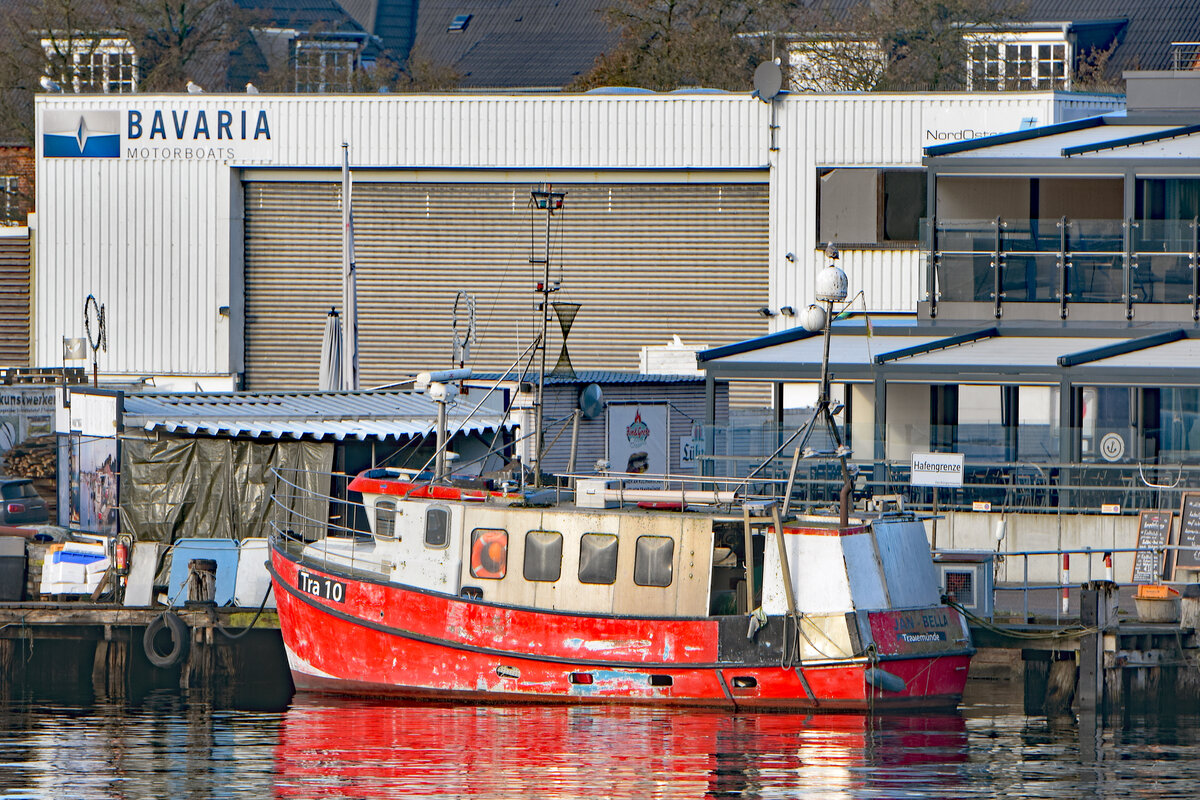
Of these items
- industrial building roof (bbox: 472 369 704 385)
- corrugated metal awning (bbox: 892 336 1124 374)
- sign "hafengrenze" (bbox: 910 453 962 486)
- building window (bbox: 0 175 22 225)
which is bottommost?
sign "hafengrenze" (bbox: 910 453 962 486)

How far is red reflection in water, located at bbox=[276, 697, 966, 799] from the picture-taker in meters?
19.8

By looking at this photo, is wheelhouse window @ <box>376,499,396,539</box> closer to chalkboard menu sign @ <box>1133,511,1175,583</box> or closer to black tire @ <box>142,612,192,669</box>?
black tire @ <box>142,612,192,669</box>

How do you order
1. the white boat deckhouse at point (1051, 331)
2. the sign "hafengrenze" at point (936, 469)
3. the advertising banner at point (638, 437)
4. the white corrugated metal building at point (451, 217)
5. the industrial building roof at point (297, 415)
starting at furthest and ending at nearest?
1. the white corrugated metal building at point (451, 217)
2. the advertising banner at point (638, 437)
3. the white boat deckhouse at point (1051, 331)
4. the sign "hafengrenze" at point (936, 469)
5. the industrial building roof at point (297, 415)

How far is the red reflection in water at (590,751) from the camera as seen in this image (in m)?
19.8

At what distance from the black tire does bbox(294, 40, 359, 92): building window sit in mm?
41456

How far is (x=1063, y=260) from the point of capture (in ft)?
111

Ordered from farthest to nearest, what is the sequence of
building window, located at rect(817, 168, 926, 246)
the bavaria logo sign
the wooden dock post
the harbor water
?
1. the bavaria logo sign
2. building window, located at rect(817, 168, 926, 246)
3. the wooden dock post
4. the harbor water

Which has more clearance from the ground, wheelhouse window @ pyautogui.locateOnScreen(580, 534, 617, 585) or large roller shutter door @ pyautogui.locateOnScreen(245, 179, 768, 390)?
large roller shutter door @ pyautogui.locateOnScreen(245, 179, 768, 390)

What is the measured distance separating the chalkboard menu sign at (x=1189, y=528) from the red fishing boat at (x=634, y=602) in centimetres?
423

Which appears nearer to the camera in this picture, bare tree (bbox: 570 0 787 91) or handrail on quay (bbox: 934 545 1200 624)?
handrail on quay (bbox: 934 545 1200 624)

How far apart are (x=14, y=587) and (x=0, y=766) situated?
8.12 meters

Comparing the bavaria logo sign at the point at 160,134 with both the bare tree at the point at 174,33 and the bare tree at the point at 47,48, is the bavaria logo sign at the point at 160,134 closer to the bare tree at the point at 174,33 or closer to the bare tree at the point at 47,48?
the bare tree at the point at 47,48

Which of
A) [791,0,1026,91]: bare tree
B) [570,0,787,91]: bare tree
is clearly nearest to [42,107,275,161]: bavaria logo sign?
[570,0,787,91]: bare tree

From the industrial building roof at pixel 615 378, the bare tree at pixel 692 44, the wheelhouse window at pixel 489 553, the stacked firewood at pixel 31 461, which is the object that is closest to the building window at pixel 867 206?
the industrial building roof at pixel 615 378
